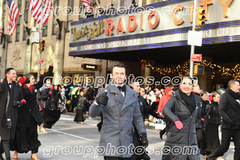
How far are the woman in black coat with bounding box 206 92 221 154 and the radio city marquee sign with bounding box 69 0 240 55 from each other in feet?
25.0

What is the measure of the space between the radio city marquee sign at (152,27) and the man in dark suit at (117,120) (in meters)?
12.9

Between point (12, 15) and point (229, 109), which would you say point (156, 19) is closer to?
point (229, 109)

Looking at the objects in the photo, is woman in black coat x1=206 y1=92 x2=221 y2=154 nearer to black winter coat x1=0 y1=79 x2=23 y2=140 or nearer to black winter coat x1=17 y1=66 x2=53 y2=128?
black winter coat x1=17 y1=66 x2=53 y2=128

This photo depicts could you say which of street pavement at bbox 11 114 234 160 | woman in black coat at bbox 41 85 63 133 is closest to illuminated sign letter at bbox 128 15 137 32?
woman in black coat at bbox 41 85 63 133

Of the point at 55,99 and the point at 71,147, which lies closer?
the point at 71,147

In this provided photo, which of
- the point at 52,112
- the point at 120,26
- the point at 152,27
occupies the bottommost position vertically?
the point at 52,112

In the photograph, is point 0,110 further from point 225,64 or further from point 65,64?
point 65,64

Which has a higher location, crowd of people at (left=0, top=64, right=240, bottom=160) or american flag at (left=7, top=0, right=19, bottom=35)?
american flag at (left=7, top=0, right=19, bottom=35)

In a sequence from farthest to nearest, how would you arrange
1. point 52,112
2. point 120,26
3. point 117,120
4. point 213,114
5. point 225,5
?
point 120,26 → point 225,5 → point 52,112 → point 213,114 → point 117,120

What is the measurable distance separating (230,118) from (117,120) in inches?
159

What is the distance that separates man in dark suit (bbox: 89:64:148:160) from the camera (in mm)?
4699

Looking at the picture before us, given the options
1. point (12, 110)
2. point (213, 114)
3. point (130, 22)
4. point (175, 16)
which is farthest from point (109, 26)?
point (12, 110)

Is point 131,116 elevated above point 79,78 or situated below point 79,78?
below

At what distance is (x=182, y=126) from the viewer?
221 inches
